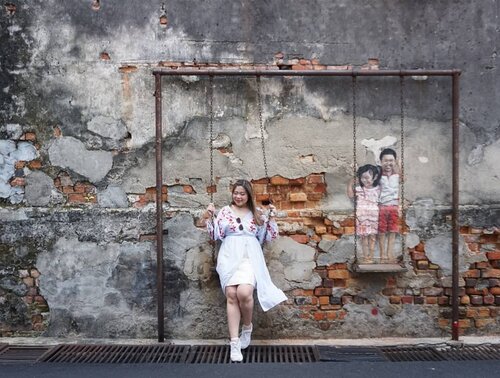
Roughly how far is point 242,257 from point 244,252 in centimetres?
5

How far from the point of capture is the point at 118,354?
15.3ft

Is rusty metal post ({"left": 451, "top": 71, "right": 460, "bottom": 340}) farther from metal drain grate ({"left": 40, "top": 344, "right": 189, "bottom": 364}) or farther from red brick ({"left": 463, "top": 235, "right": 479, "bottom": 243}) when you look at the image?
metal drain grate ({"left": 40, "top": 344, "right": 189, "bottom": 364})

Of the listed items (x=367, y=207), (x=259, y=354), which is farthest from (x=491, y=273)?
(x=259, y=354)

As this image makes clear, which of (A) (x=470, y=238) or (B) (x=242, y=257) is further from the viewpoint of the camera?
(A) (x=470, y=238)

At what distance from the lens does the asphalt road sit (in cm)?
411

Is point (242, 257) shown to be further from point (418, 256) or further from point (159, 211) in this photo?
point (418, 256)

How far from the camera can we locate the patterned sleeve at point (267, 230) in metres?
4.80

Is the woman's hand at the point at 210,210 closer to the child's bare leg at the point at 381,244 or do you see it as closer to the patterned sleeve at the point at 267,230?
the patterned sleeve at the point at 267,230

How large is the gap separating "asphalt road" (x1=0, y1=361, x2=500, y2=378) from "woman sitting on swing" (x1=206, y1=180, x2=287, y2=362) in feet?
1.18

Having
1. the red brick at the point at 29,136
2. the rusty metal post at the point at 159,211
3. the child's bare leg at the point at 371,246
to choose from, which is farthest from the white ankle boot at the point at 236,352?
the red brick at the point at 29,136

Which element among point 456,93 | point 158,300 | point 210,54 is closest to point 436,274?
point 456,93

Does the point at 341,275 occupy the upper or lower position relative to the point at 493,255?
lower

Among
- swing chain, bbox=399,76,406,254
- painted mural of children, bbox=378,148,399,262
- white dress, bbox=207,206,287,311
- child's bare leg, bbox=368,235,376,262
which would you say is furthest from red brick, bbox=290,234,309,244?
swing chain, bbox=399,76,406,254

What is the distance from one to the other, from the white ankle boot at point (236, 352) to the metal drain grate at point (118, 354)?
41 cm
